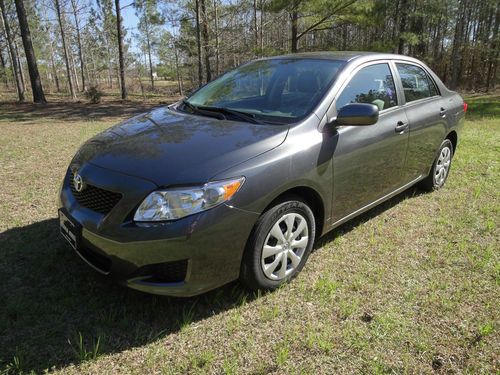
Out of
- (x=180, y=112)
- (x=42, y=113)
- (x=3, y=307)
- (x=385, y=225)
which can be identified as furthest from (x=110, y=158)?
(x=42, y=113)

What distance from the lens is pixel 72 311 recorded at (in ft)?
8.16

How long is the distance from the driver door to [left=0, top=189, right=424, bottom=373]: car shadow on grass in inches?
46.1

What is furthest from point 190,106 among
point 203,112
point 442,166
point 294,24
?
point 294,24

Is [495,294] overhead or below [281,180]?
below

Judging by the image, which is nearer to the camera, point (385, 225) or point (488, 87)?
point (385, 225)

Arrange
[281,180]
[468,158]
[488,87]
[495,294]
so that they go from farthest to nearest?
1. [488,87]
2. [468,158]
3. [495,294]
4. [281,180]

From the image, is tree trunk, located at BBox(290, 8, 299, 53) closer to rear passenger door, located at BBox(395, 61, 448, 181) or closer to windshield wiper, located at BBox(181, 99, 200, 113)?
rear passenger door, located at BBox(395, 61, 448, 181)

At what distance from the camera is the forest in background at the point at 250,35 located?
568 inches

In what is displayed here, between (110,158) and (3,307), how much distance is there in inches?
48.1

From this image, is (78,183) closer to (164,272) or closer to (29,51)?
(164,272)

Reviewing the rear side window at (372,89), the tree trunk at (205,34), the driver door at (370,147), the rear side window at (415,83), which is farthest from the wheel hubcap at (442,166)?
the tree trunk at (205,34)

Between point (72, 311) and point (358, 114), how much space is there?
2.38 metres

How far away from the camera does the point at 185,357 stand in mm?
2154

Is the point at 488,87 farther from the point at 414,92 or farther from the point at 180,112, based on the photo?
the point at 180,112
